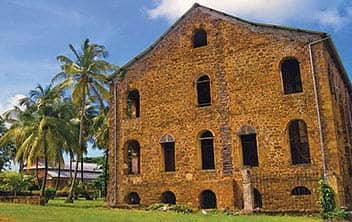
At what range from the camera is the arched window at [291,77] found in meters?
22.8

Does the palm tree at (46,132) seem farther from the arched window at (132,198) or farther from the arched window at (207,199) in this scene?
the arched window at (207,199)

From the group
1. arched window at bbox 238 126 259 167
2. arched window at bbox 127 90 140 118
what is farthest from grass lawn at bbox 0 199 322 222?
arched window at bbox 127 90 140 118

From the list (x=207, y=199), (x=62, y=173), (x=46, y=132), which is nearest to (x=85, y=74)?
(x=46, y=132)

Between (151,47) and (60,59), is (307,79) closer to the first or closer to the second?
(151,47)

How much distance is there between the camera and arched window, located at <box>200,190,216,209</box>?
22062mm

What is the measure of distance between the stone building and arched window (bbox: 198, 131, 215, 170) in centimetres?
7

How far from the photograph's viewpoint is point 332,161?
1928 cm

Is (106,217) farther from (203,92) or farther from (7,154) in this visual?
(7,154)

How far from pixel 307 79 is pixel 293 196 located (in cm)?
580

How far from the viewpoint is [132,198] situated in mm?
24453

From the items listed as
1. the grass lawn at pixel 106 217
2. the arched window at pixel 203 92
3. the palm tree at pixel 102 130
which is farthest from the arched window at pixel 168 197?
the palm tree at pixel 102 130

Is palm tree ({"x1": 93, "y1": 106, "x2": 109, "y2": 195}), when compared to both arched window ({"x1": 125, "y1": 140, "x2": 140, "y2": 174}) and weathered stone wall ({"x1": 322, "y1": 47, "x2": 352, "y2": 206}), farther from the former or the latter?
weathered stone wall ({"x1": 322, "y1": 47, "x2": 352, "y2": 206})

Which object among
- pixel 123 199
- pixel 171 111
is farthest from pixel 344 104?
pixel 123 199

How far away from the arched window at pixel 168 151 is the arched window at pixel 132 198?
2328 mm
